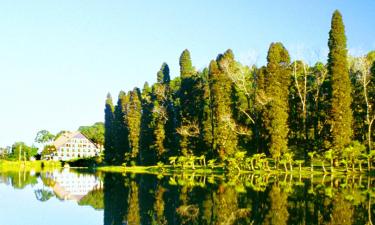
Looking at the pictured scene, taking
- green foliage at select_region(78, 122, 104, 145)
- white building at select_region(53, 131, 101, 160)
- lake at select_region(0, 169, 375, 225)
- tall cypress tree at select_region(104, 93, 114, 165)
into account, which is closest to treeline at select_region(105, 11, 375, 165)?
tall cypress tree at select_region(104, 93, 114, 165)

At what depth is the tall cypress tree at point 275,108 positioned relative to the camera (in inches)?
1781

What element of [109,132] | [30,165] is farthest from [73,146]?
[109,132]

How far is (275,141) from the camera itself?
4509cm

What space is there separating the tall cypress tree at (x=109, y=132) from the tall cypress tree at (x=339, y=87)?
4959 cm

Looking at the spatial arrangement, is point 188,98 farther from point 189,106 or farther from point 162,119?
point 162,119

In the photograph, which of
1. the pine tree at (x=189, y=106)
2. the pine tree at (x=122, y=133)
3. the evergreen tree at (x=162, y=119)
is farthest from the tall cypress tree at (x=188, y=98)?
the pine tree at (x=122, y=133)

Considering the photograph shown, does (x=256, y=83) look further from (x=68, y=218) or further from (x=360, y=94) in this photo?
(x=68, y=218)

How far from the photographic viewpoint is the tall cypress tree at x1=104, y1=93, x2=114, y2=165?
85.6 metres

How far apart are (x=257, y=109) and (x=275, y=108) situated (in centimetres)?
568

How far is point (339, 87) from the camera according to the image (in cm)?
4406

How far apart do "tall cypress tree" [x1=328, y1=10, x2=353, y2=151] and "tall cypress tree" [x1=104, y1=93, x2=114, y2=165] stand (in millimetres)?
49594

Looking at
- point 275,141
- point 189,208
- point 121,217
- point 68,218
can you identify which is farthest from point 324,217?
point 275,141

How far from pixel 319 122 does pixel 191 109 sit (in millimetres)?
17434

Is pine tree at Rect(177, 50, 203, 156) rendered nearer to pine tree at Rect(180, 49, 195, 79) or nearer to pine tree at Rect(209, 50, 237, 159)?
pine tree at Rect(180, 49, 195, 79)
